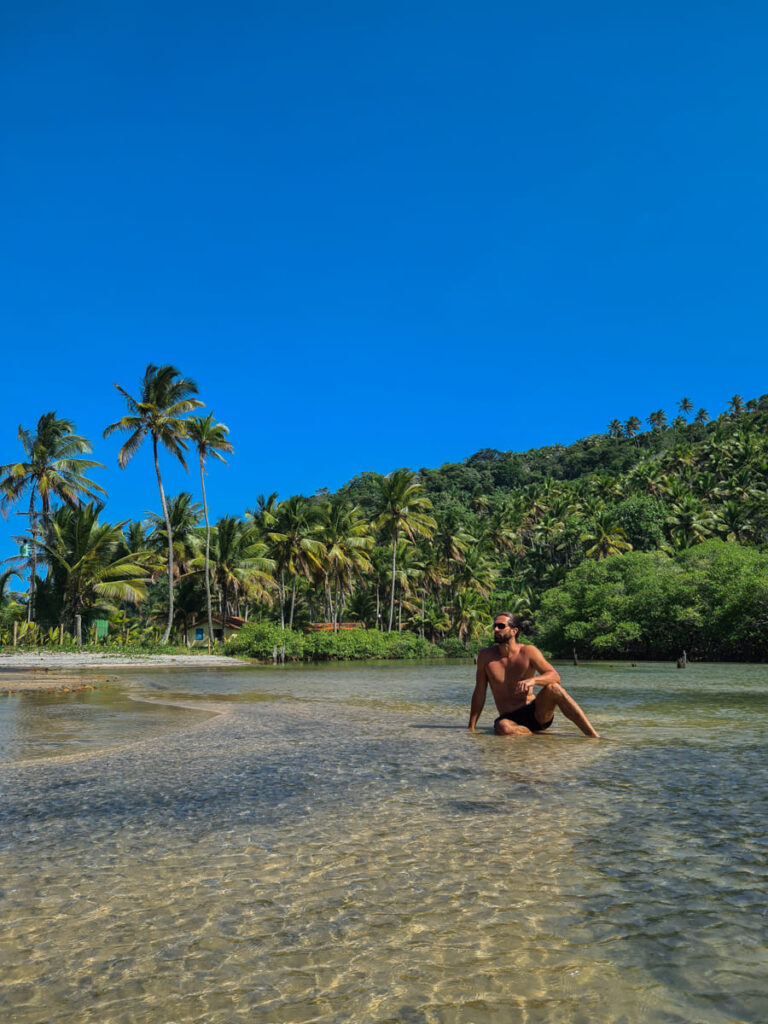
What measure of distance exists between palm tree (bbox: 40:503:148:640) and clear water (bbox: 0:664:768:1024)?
3234cm

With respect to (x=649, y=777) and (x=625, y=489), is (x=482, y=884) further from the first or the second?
(x=625, y=489)

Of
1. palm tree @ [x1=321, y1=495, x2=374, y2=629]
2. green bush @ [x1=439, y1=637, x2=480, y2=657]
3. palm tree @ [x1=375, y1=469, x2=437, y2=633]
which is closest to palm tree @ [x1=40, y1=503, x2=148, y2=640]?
palm tree @ [x1=321, y1=495, x2=374, y2=629]

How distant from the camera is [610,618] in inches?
1529

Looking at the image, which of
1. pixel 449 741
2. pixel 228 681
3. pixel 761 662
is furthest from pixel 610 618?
pixel 449 741

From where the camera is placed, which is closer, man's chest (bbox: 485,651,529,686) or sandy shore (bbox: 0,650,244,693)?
man's chest (bbox: 485,651,529,686)

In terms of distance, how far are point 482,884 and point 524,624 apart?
4.66m

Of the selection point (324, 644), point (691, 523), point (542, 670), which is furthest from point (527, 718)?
point (691, 523)

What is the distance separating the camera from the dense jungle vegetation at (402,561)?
3778 centimetres

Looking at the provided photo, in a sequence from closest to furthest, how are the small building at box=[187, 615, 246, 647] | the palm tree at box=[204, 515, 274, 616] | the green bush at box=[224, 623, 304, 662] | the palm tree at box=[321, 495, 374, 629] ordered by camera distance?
the green bush at box=[224, 623, 304, 662] → the palm tree at box=[204, 515, 274, 616] → the palm tree at box=[321, 495, 374, 629] → the small building at box=[187, 615, 246, 647]

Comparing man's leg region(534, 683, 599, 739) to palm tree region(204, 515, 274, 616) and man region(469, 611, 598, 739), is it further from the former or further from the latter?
palm tree region(204, 515, 274, 616)

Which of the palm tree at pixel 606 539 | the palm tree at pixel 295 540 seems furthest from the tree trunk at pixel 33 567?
the palm tree at pixel 606 539

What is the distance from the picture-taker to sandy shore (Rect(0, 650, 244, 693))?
18.9 m

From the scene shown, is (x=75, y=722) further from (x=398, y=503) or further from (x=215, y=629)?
(x=215, y=629)

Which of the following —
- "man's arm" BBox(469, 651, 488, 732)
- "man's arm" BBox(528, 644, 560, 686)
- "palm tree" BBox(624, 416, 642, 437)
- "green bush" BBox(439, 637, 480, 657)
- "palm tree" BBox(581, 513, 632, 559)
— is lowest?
"green bush" BBox(439, 637, 480, 657)
